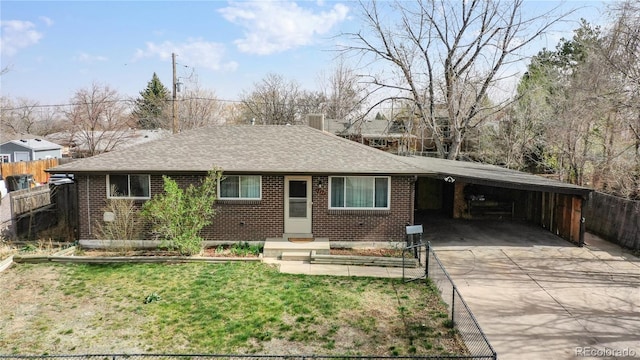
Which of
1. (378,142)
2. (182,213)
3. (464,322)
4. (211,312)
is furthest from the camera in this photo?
(378,142)

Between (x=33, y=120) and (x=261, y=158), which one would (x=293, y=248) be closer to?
(x=261, y=158)

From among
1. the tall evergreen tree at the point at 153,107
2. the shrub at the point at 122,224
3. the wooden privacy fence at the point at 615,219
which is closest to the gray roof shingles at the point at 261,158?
the shrub at the point at 122,224

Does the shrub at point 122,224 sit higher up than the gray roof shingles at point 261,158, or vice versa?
the gray roof shingles at point 261,158

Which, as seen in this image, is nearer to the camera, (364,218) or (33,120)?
(364,218)

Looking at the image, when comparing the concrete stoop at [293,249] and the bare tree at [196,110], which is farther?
the bare tree at [196,110]

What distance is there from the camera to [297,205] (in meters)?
13.8

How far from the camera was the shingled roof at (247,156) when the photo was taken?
13305mm

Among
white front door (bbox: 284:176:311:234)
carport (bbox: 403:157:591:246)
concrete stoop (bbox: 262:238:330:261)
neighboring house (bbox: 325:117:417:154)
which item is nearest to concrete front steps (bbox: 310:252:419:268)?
concrete stoop (bbox: 262:238:330:261)

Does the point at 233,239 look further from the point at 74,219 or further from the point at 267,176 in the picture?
the point at 74,219

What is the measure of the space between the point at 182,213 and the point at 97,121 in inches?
1180

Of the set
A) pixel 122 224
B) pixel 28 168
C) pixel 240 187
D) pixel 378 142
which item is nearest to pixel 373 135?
pixel 378 142

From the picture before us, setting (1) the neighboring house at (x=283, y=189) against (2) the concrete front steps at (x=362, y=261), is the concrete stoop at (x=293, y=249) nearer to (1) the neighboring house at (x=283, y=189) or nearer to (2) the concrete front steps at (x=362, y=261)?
(2) the concrete front steps at (x=362, y=261)

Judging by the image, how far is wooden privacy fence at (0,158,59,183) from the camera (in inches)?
1088

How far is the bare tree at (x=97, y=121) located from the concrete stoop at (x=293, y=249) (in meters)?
25.7
